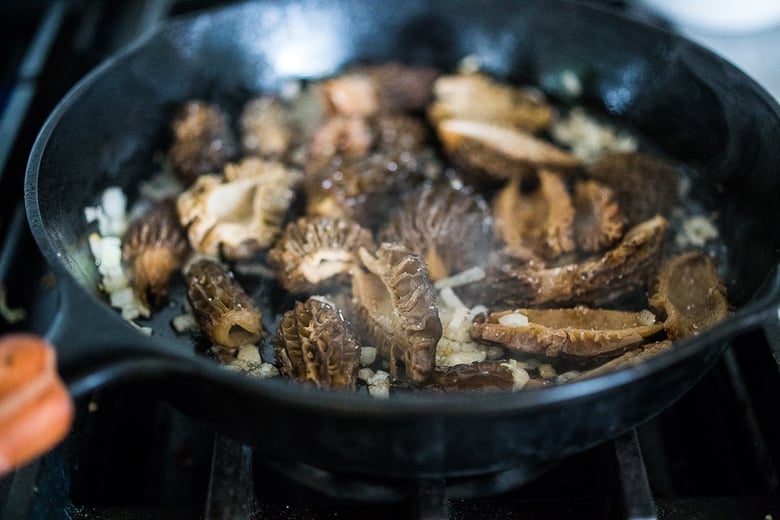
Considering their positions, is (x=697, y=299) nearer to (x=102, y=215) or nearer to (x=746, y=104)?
(x=746, y=104)

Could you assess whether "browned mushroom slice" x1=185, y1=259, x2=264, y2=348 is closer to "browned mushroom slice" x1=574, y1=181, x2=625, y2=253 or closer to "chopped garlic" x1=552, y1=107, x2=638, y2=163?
"browned mushroom slice" x1=574, y1=181, x2=625, y2=253

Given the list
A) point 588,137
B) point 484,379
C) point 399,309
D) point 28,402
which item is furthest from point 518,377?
point 588,137

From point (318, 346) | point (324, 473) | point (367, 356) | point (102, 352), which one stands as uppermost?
point (102, 352)

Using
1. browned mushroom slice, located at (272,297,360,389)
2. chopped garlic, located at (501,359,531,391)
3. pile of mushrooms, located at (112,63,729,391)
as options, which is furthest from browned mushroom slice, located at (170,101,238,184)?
chopped garlic, located at (501,359,531,391)

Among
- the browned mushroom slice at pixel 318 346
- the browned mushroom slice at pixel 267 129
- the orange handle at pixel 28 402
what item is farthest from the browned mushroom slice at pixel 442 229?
the orange handle at pixel 28 402

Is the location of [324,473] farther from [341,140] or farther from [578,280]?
[341,140]

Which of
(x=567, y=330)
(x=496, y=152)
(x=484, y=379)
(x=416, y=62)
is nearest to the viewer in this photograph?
(x=484, y=379)
